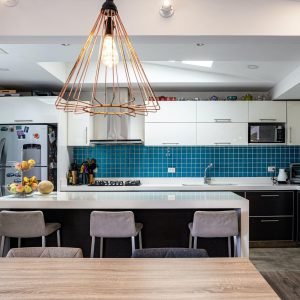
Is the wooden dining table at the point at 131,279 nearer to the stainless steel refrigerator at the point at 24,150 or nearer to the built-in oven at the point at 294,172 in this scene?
the stainless steel refrigerator at the point at 24,150

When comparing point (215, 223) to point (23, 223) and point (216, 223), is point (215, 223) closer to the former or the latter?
point (216, 223)

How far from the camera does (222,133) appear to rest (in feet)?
16.6

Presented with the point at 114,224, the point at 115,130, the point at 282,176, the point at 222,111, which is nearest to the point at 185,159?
the point at 222,111

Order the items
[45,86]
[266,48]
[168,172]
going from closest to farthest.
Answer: [266,48] → [45,86] → [168,172]

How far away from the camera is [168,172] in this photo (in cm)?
543

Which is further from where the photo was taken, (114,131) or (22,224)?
(114,131)

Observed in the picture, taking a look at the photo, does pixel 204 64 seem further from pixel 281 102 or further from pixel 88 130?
pixel 88 130

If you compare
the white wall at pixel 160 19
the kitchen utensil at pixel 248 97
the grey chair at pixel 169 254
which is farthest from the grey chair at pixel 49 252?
the kitchen utensil at pixel 248 97

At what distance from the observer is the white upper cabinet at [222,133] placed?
5.07 metres

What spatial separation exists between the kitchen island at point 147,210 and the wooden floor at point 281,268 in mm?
581

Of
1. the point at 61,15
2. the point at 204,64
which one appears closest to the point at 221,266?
the point at 61,15

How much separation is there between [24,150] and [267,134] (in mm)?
3532

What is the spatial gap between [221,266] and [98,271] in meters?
0.63

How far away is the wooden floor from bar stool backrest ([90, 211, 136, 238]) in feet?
4.90
